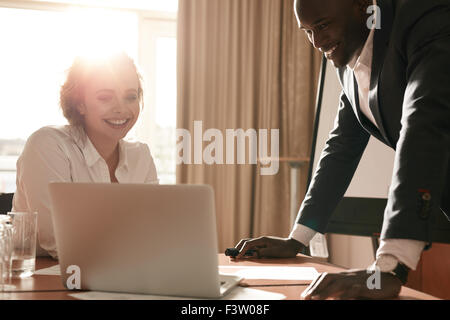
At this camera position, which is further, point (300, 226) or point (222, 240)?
point (222, 240)

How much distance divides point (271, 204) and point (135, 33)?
68.8 inches

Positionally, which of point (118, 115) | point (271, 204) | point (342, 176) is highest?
point (118, 115)

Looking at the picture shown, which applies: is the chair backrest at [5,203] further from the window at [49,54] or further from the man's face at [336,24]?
the window at [49,54]

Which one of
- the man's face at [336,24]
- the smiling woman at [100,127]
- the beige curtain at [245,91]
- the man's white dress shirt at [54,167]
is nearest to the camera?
the man's face at [336,24]

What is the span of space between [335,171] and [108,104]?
37.3 inches

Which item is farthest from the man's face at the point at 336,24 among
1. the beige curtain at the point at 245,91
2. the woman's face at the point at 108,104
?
the beige curtain at the point at 245,91

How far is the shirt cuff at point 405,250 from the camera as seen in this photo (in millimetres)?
885

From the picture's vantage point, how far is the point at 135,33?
415 cm

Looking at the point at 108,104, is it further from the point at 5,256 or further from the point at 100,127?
the point at 5,256

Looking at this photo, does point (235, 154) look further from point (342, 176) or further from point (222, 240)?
point (342, 176)

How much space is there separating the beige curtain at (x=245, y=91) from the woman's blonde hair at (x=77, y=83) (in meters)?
1.82

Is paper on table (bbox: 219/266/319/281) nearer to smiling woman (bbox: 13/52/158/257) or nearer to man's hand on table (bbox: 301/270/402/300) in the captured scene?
man's hand on table (bbox: 301/270/402/300)
